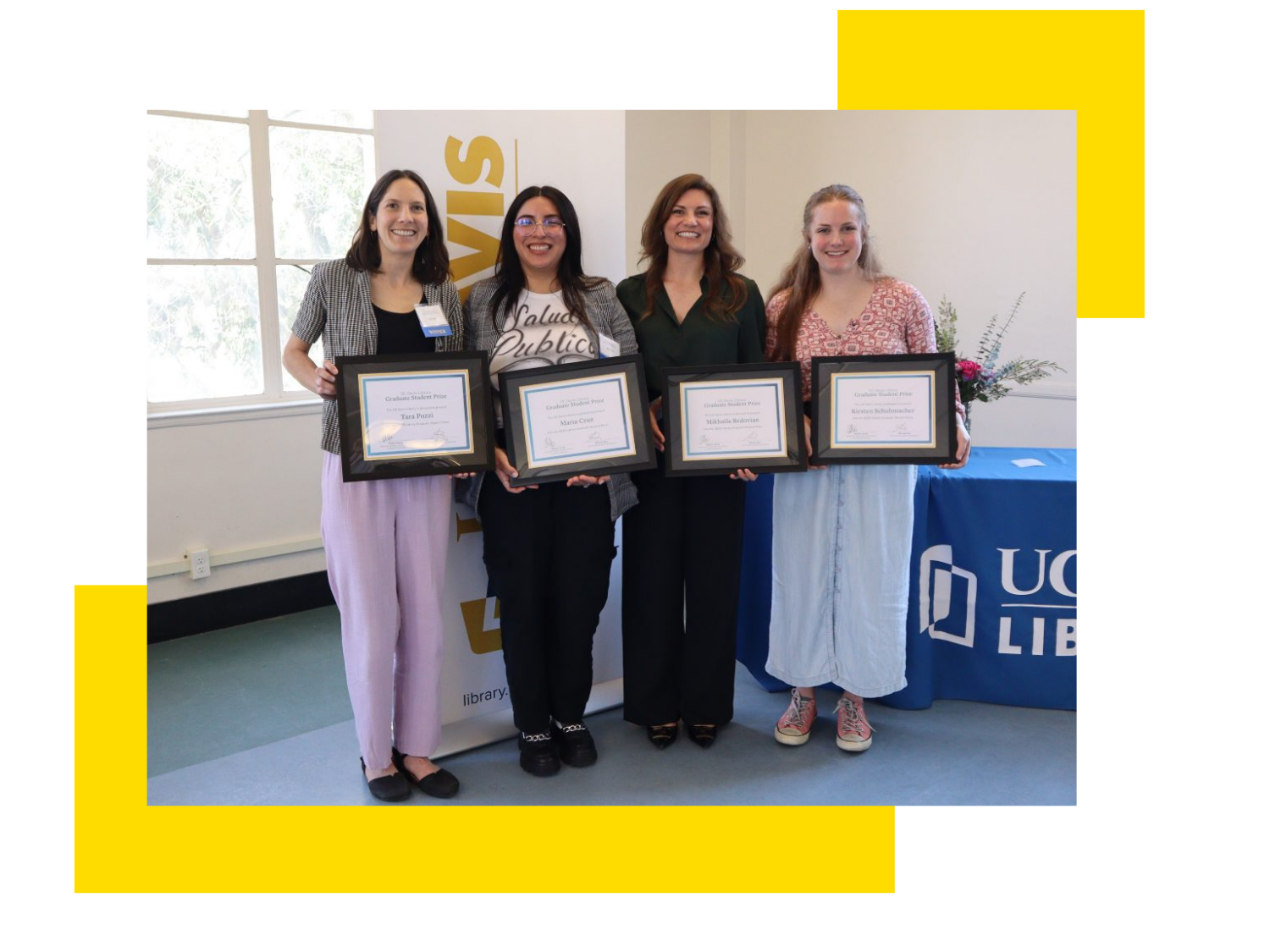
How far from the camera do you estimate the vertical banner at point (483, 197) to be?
277 cm

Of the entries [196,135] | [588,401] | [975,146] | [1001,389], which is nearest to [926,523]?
[1001,389]

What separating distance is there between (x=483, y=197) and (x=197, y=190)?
1.73 metres

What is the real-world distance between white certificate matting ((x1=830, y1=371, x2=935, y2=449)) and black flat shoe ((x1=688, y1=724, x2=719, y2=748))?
101 cm

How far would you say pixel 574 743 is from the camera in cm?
296

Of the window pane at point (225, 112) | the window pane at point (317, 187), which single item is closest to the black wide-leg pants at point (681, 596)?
the window pane at point (317, 187)

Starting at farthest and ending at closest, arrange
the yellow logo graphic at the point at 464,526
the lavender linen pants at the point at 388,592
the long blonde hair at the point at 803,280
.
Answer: the yellow logo graphic at the point at 464,526 → the long blonde hair at the point at 803,280 → the lavender linen pants at the point at 388,592

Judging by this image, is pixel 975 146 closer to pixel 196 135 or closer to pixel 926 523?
pixel 926 523

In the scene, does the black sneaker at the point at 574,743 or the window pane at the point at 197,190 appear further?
the window pane at the point at 197,190

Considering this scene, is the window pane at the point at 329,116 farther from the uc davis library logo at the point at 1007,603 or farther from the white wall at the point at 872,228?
the uc davis library logo at the point at 1007,603

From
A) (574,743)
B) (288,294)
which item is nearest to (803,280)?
(574,743)

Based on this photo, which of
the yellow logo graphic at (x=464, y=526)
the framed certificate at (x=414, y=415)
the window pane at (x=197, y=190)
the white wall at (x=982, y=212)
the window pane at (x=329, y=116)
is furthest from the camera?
the white wall at (x=982, y=212)

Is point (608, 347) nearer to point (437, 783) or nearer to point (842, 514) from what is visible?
point (842, 514)

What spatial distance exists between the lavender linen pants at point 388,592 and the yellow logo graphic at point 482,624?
1.07 ft

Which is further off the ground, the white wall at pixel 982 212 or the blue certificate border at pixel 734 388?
the white wall at pixel 982 212
